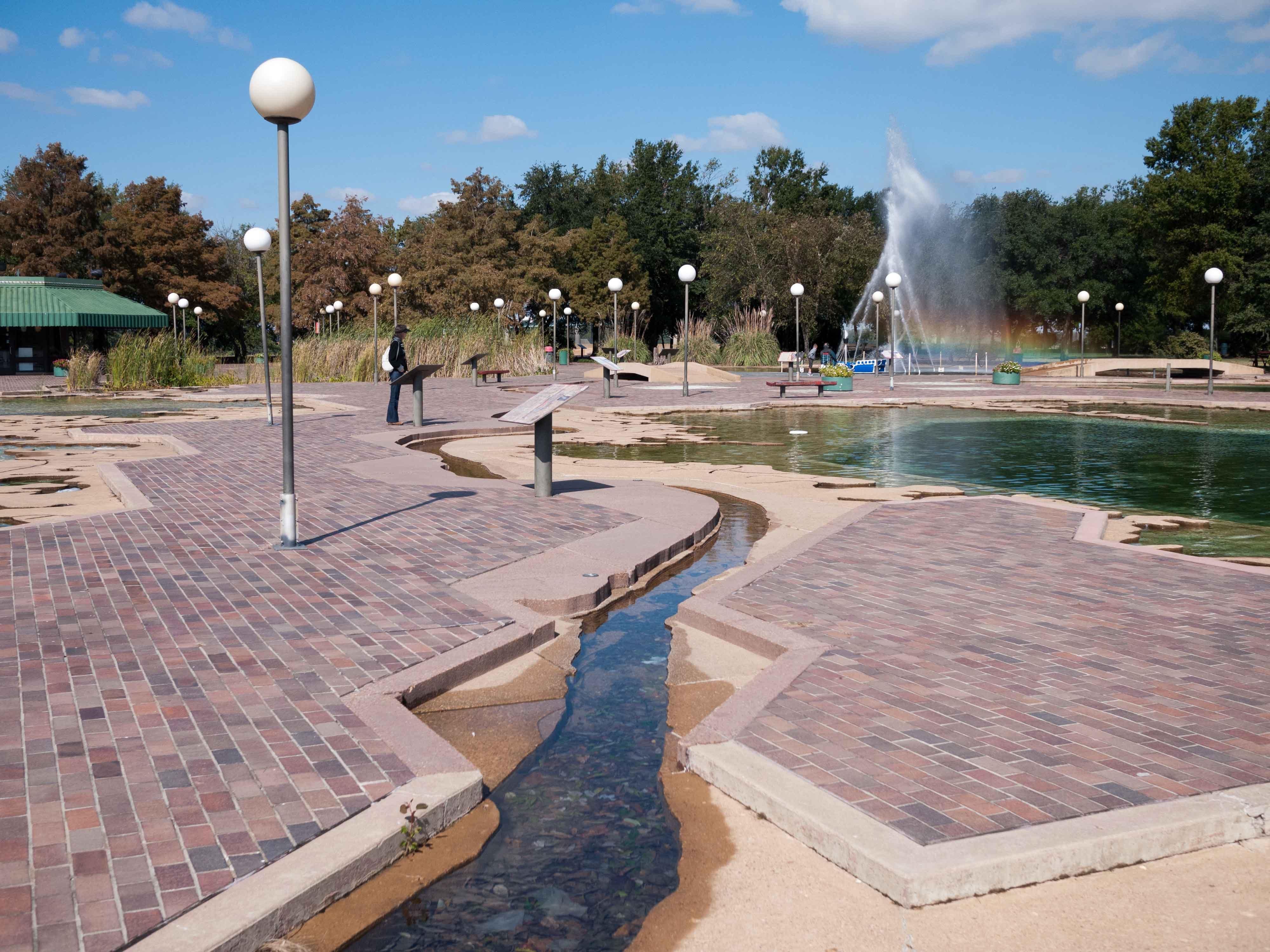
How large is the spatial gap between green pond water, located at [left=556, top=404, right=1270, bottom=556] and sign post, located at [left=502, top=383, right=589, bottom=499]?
408 centimetres

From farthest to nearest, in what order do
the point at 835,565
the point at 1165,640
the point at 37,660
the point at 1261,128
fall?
the point at 1261,128, the point at 835,565, the point at 1165,640, the point at 37,660

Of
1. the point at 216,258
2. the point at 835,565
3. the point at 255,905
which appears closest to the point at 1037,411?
the point at 835,565

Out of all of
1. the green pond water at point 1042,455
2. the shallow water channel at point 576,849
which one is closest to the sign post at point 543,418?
the green pond water at point 1042,455

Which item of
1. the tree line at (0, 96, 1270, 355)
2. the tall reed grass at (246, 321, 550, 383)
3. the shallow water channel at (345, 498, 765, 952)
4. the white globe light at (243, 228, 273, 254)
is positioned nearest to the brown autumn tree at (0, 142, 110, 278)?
the tree line at (0, 96, 1270, 355)

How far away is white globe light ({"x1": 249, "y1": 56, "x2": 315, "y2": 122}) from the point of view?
7168mm

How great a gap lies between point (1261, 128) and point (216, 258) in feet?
176

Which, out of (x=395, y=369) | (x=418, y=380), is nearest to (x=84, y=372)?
(x=395, y=369)

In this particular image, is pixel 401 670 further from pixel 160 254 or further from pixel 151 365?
pixel 160 254

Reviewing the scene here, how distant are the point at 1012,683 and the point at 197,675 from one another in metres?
3.78

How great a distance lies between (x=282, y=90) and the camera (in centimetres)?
720

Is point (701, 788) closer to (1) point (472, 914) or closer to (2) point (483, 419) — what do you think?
(1) point (472, 914)

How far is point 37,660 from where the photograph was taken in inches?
198

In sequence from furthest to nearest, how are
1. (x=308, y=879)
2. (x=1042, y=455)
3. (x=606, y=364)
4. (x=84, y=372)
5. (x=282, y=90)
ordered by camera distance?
1. (x=84, y=372)
2. (x=606, y=364)
3. (x=1042, y=455)
4. (x=282, y=90)
5. (x=308, y=879)

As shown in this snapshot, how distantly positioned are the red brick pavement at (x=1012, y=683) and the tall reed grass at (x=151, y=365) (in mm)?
27515
